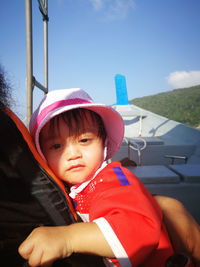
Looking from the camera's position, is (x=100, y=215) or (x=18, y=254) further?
(x=100, y=215)

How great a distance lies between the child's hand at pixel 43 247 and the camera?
1.65 feet

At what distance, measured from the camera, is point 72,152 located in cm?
84

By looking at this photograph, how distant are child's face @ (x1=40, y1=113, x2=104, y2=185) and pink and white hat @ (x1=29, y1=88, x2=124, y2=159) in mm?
63

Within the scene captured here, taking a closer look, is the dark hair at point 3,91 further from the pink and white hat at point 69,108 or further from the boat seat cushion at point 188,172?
the boat seat cushion at point 188,172

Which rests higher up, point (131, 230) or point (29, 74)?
point (29, 74)

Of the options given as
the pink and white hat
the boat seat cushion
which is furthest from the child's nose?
the boat seat cushion

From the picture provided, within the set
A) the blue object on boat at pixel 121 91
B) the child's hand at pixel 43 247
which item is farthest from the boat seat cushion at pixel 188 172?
the blue object on boat at pixel 121 91

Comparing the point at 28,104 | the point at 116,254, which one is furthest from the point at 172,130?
the point at 116,254

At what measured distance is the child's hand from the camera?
50 centimetres

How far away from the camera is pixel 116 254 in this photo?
55 centimetres

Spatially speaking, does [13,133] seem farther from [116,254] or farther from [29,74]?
[29,74]

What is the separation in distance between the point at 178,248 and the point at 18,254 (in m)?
0.64

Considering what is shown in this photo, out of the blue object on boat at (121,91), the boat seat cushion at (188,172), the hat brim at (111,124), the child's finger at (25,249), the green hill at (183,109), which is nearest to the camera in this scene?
the child's finger at (25,249)

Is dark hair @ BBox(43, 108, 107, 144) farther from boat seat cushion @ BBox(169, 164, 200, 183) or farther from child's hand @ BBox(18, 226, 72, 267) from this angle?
boat seat cushion @ BBox(169, 164, 200, 183)
